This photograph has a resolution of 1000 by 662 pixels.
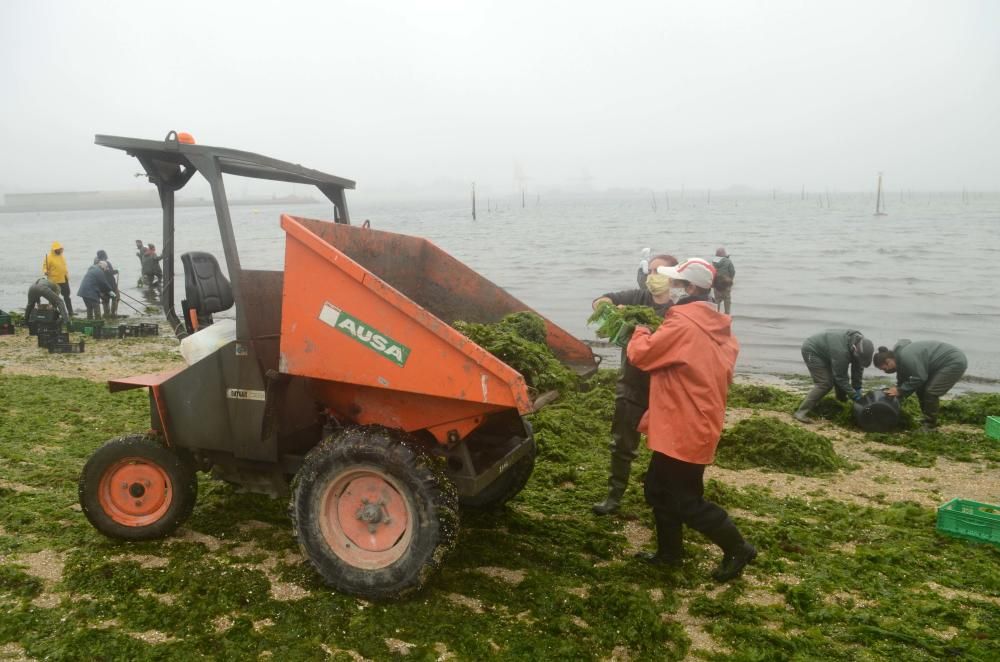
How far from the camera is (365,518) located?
364 centimetres

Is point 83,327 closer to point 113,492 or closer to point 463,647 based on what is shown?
point 113,492

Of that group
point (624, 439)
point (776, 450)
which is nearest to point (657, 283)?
point (624, 439)

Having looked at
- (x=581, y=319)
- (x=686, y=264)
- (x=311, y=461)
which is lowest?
(x=581, y=319)

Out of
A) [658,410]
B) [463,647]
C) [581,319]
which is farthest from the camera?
[581,319]

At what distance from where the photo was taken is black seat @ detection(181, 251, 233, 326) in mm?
4043

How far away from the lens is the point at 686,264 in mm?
4059

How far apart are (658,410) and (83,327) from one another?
43.0 feet

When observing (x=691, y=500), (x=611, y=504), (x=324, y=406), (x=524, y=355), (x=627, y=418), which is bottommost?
(x=611, y=504)

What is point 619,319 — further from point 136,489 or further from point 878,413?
point 878,413

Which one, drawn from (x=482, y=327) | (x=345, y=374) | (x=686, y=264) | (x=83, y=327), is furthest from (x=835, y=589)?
(x=83, y=327)

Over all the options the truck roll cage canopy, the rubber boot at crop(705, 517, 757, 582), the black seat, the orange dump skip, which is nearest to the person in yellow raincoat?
the truck roll cage canopy

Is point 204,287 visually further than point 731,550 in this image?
Yes

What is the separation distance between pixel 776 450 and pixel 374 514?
13.9 feet

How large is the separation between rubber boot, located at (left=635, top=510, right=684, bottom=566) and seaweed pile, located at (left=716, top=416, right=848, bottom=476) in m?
2.35
